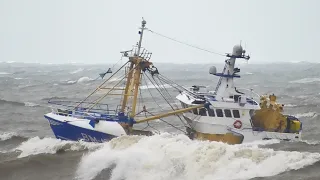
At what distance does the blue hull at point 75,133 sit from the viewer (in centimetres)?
2423

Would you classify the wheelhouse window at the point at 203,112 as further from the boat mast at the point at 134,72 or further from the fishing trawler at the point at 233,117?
the boat mast at the point at 134,72

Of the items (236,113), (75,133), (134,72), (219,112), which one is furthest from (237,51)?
(75,133)

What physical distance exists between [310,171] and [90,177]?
10.3 meters

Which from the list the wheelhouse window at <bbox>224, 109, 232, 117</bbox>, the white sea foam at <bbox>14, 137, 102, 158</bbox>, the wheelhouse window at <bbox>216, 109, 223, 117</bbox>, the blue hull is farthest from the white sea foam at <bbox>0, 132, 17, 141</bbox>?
the wheelhouse window at <bbox>224, 109, 232, 117</bbox>

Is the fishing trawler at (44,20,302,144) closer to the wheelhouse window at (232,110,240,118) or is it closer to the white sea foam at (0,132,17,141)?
the wheelhouse window at (232,110,240,118)

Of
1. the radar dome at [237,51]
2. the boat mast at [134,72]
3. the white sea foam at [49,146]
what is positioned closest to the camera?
the white sea foam at [49,146]

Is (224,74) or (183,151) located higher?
(224,74)

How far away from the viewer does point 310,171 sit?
1914 cm

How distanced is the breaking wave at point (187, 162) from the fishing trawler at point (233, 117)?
13.6 feet

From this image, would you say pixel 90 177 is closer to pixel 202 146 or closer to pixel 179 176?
pixel 179 176

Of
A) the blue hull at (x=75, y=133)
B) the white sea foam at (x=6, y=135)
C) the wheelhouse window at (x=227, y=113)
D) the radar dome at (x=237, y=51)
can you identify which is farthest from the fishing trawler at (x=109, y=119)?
the white sea foam at (x=6, y=135)

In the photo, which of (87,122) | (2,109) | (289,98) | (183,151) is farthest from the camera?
(289,98)

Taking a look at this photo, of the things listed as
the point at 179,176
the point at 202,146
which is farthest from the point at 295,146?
the point at 179,176

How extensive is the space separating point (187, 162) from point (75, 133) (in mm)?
8046
